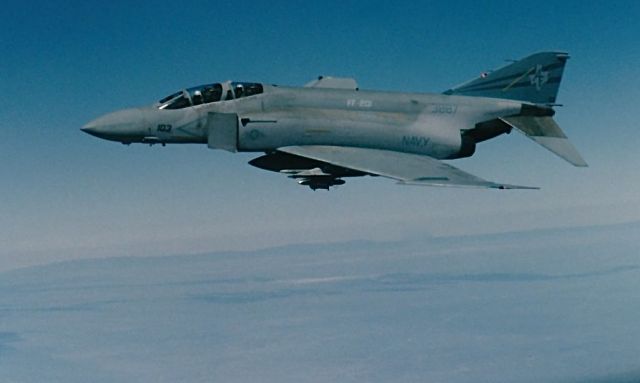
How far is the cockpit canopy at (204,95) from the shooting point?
29938 millimetres

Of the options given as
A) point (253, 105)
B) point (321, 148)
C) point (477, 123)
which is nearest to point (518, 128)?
point (477, 123)

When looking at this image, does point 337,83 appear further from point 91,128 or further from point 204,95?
point 91,128

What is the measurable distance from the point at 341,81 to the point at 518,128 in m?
7.26

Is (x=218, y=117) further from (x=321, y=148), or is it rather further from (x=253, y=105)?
(x=321, y=148)

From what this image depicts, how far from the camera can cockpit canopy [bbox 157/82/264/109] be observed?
2994 cm

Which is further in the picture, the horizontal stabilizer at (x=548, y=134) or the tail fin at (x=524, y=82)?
the tail fin at (x=524, y=82)

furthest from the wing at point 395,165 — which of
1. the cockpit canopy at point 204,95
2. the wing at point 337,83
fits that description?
the wing at point 337,83

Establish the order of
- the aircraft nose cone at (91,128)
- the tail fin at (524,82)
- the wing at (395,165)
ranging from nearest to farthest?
the wing at (395,165)
the aircraft nose cone at (91,128)
the tail fin at (524,82)

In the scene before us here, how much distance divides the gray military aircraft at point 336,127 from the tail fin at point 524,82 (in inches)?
51.3

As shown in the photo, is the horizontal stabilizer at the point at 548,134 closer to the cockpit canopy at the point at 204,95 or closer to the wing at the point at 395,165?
the wing at the point at 395,165

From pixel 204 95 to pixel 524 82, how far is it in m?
13.8

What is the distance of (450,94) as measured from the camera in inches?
A: 1362

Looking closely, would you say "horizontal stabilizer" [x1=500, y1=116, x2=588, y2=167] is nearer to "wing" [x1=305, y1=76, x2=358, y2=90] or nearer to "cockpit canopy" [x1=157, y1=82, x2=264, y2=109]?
"wing" [x1=305, y1=76, x2=358, y2=90]

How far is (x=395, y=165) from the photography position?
29422 millimetres
